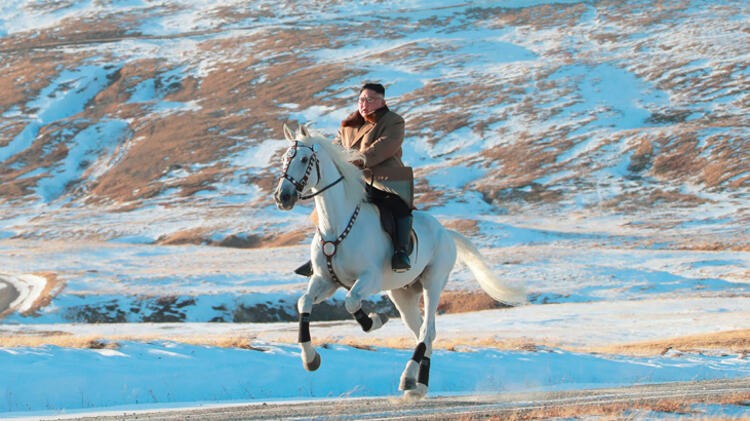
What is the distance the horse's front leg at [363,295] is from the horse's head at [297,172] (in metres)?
1.42

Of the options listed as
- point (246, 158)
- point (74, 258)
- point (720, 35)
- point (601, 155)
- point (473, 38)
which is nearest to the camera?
point (74, 258)

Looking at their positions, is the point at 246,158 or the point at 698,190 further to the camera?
the point at 246,158

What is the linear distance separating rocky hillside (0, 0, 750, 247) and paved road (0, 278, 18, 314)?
23.6 meters

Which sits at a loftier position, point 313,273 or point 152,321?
point 313,273

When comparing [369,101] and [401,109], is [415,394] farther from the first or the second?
[401,109]

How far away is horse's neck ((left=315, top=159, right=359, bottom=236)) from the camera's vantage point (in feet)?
45.0

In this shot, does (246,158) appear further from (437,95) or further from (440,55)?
(440,55)

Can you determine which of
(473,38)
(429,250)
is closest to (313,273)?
(429,250)

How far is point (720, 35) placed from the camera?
151375 mm

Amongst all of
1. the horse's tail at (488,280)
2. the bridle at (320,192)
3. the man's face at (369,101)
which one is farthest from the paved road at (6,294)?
the bridle at (320,192)

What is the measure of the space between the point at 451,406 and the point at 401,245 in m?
2.39

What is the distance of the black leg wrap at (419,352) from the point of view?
14547 millimetres

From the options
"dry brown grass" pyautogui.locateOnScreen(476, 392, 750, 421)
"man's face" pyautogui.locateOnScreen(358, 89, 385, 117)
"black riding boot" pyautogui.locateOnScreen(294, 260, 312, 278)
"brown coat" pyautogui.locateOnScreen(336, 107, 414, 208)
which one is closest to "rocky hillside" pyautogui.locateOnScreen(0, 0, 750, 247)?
"brown coat" pyautogui.locateOnScreen(336, 107, 414, 208)

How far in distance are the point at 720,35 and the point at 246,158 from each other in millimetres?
74670
